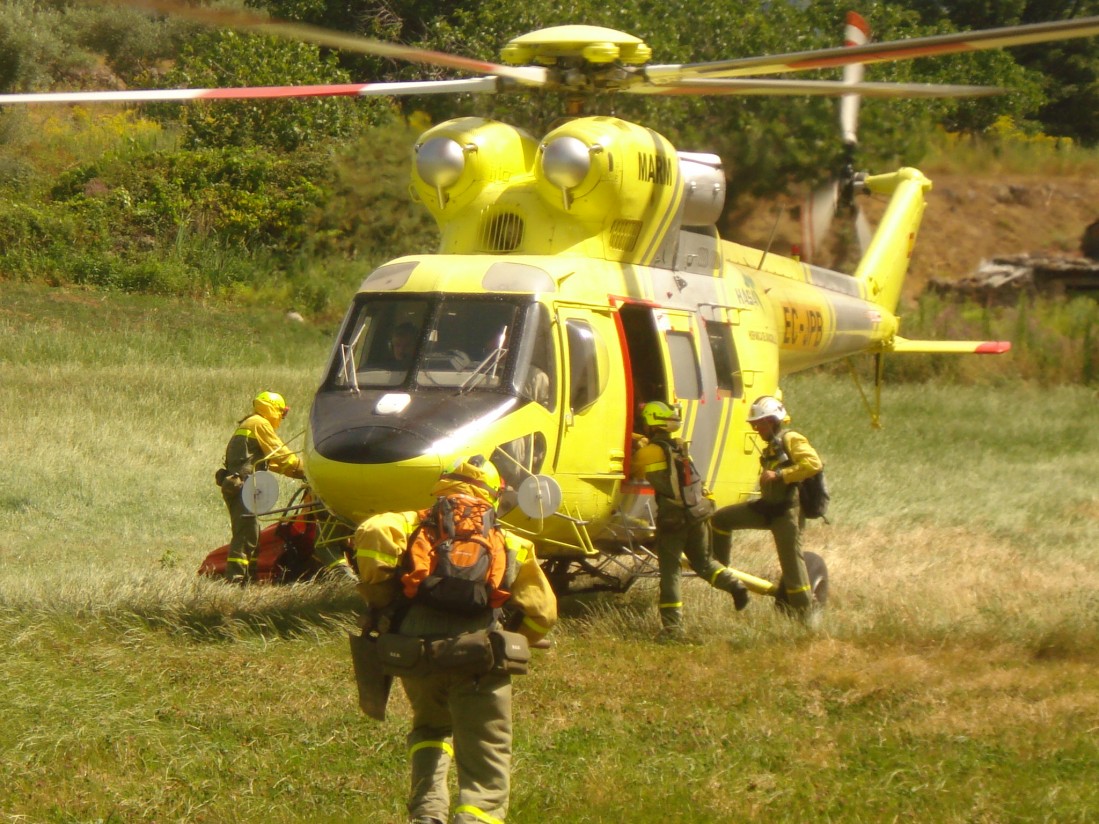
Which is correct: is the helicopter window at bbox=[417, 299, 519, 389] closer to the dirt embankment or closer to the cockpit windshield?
the cockpit windshield

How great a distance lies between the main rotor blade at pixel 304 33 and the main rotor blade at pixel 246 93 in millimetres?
296

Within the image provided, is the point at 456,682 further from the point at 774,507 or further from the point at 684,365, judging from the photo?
the point at 684,365

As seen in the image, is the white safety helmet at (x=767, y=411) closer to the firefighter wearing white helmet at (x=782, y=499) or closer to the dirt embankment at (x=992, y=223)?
the firefighter wearing white helmet at (x=782, y=499)

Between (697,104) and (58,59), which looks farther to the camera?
A: (58,59)

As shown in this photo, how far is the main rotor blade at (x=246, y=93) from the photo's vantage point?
712 centimetres

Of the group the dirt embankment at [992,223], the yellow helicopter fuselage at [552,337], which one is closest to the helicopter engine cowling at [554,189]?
the yellow helicopter fuselage at [552,337]

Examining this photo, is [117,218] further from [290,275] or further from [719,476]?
[719,476]

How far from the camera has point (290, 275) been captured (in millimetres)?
29500

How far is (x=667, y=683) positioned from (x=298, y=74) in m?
24.9

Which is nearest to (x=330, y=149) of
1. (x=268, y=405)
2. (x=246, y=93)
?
(x=268, y=405)

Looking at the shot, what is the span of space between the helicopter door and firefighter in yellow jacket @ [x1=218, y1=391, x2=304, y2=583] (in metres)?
2.60

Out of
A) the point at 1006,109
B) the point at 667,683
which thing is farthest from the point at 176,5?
the point at 1006,109

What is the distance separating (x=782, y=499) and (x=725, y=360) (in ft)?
5.10

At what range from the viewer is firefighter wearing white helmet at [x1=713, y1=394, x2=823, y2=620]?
10.2m
